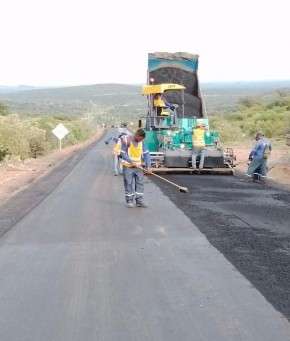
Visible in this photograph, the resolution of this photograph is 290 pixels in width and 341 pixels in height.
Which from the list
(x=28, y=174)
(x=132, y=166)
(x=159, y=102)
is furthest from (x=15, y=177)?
(x=132, y=166)

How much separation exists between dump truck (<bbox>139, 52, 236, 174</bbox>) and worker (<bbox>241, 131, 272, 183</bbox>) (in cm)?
177

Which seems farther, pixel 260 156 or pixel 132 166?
pixel 260 156

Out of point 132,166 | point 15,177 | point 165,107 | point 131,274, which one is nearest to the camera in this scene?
point 131,274

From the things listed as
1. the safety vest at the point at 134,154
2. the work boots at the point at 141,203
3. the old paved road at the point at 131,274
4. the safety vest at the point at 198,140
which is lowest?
the work boots at the point at 141,203

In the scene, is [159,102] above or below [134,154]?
above

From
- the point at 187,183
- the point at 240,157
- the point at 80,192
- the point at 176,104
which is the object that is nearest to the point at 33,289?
the point at 80,192

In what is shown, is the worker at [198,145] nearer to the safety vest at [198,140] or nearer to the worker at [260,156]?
the safety vest at [198,140]

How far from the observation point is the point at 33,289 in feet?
20.9

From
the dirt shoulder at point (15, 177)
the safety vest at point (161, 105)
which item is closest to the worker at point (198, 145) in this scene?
the safety vest at point (161, 105)

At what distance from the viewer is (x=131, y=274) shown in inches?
273

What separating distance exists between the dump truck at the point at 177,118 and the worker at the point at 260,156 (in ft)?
5.82

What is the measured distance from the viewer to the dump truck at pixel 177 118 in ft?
63.5

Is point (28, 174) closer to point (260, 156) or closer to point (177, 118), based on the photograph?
point (177, 118)

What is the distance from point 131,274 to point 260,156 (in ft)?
36.0
